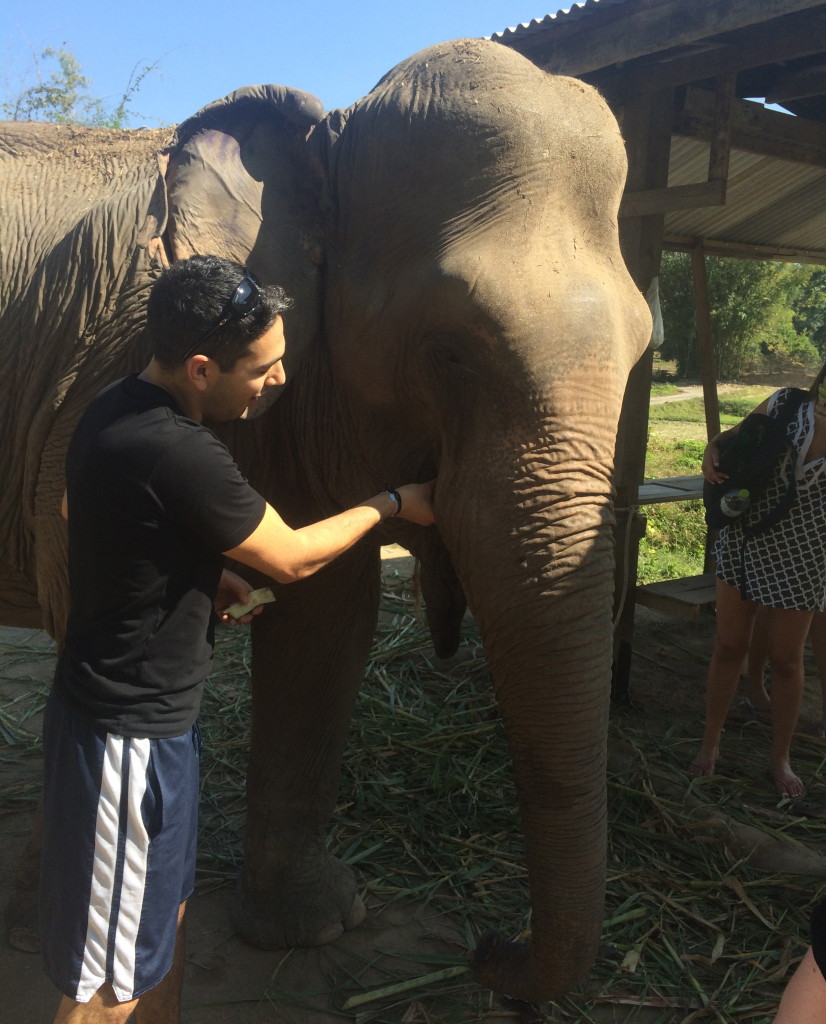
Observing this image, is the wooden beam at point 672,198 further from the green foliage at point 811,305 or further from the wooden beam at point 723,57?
the green foliage at point 811,305

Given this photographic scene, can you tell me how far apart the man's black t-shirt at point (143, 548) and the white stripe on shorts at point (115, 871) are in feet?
0.20

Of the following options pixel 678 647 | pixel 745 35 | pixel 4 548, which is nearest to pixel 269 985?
pixel 4 548

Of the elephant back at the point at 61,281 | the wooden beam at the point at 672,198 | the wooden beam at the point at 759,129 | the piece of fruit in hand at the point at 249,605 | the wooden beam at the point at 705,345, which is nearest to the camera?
the piece of fruit in hand at the point at 249,605

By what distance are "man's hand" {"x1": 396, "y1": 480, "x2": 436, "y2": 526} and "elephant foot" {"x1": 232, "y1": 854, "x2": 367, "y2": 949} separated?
1.56 metres

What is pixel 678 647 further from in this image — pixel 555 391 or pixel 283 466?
pixel 555 391

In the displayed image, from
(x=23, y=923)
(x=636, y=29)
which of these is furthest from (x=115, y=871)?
(x=636, y=29)

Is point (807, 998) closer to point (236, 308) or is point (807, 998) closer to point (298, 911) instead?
point (236, 308)

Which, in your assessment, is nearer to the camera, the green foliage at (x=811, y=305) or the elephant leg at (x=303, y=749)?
the elephant leg at (x=303, y=749)

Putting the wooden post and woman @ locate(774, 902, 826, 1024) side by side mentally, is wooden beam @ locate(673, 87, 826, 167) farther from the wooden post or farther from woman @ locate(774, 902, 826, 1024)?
woman @ locate(774, 902, 826, 1024)

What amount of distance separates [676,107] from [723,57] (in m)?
0.52

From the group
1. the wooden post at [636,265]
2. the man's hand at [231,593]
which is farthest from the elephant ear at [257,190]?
the wooden post at [636,265]

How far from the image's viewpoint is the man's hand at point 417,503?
2148 millimetres

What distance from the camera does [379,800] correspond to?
3.84 meters

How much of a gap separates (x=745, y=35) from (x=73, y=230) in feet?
10.5
